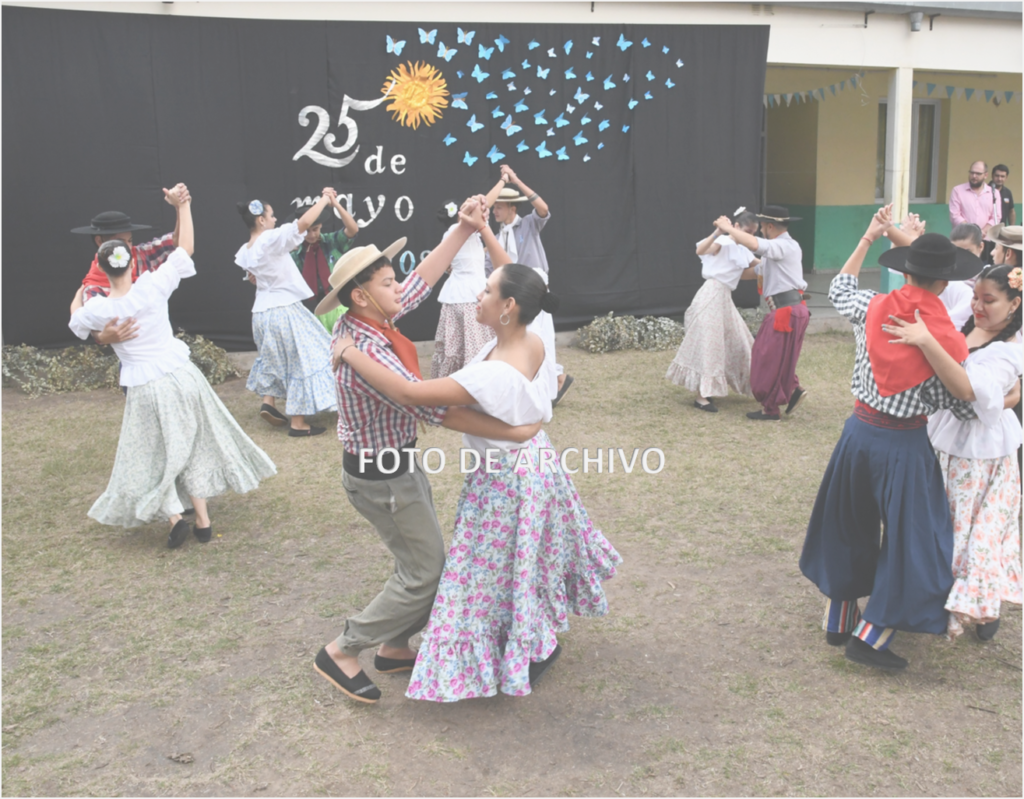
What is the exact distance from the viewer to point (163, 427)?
4.65m

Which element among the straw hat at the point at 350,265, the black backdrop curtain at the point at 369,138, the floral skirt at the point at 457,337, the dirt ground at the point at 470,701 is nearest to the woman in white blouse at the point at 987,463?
the dirt ground at the point at 470,701

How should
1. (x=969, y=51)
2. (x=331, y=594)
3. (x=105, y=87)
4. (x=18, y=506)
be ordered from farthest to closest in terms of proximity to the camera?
1. (x=969, y=51)
2. (x=105, y=87)
3. (x=18, y=506)
4. (x=331, y=594)

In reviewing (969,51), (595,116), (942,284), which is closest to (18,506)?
(942,284)

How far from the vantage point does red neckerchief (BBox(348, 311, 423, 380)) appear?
120 inches

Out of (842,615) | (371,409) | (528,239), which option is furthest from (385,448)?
(528,239)

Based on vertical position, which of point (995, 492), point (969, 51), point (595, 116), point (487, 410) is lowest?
point (995, 492)

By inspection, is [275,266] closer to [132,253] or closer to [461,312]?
[461,312]

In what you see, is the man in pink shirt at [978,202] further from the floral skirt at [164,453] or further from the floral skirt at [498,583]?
the floral skirt at [498,583]

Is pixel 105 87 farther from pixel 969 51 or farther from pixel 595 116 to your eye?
pixel 969 51

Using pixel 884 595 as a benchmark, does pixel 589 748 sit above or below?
below

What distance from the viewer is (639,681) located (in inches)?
135

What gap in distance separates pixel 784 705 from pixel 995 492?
3.80ft

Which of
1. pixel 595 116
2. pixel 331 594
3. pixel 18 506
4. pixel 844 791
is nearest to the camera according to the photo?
pixel 844 791

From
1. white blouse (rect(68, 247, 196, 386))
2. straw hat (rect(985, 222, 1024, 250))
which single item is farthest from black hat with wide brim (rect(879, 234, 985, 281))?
white blouse (rect(68, 247, 196, 386))
